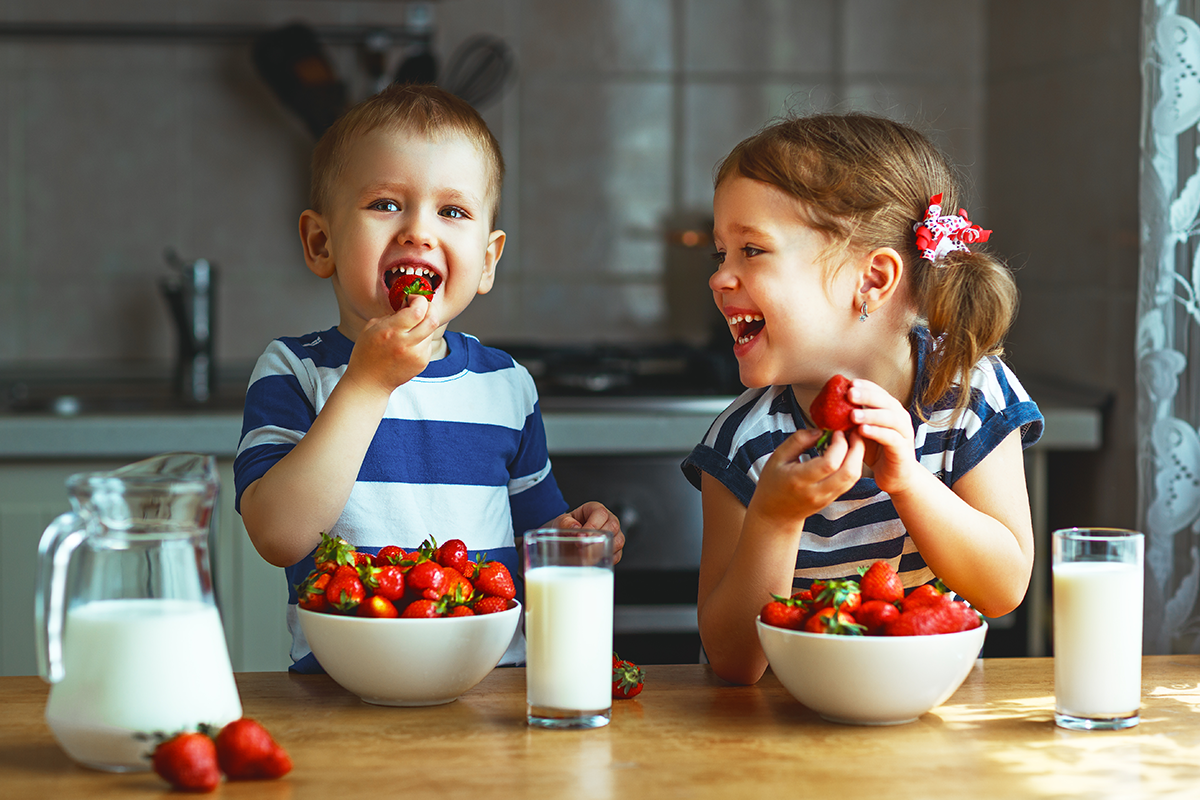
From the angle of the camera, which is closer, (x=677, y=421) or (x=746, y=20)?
(x=677, y=421)

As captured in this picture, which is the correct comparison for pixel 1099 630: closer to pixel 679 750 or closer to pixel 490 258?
pixel 679 750

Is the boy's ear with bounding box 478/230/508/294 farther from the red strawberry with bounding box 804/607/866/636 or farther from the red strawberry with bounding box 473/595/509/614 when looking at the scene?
the red strawberry with bounding box 804/607/866/636

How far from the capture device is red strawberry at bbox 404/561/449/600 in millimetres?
859

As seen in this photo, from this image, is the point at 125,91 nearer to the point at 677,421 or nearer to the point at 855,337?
the point at 677,421

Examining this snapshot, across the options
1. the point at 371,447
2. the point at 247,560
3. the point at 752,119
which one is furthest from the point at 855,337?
the point at 752,119

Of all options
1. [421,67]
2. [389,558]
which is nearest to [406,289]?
[389,558]

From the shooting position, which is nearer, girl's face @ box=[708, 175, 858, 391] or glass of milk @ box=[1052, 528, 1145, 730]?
glass of milk @ box=[1052, 528, 1145, 730]

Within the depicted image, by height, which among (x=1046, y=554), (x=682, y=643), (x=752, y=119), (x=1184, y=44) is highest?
(x=752, y=119)

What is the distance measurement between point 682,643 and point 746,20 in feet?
4.32

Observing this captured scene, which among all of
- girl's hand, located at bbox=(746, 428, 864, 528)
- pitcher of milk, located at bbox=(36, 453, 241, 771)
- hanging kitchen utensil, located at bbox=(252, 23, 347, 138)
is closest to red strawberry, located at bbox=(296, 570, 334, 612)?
pitcher of milk, located at bbox=(36, 453, 241, 771)

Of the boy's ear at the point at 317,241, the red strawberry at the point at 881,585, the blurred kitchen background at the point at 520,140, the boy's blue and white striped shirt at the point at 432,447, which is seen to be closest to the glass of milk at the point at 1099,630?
the red strawberry at the point at 881,585

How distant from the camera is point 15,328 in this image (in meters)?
2.45

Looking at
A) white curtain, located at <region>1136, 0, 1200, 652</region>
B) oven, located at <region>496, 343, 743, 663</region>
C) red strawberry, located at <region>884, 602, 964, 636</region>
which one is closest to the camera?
red strawberry, located at <region>884, 602, 964, 636</region>

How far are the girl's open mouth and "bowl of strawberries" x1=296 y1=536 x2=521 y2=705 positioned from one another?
367 mm
